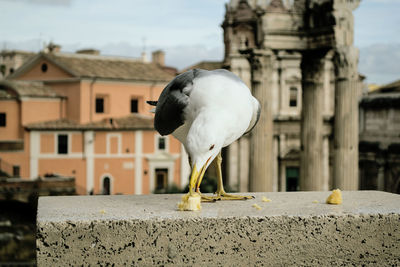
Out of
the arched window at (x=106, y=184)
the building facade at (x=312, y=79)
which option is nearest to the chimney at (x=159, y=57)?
the arched window at (x=106, y=184)

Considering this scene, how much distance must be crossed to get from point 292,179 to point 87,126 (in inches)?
634

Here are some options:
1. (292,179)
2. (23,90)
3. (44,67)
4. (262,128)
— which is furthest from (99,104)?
(262,128)

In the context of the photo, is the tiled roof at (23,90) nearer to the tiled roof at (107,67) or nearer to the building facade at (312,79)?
the tiled roof at (107,67)

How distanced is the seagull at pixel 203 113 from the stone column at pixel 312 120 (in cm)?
1125

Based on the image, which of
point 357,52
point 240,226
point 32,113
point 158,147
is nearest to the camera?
point 240,226

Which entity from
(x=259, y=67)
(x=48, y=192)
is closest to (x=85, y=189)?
(x=48, y=192)

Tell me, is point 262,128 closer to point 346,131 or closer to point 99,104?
point 346,131

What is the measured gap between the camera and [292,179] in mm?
33188

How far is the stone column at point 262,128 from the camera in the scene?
16062mm

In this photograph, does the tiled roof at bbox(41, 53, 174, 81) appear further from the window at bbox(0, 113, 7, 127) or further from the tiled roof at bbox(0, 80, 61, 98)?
the window at bbox(0, 113, 7, 127)

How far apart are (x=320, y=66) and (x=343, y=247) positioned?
11.9 m

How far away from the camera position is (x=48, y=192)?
35812 millimetres

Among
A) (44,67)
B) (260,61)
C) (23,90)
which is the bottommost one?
(260,61)

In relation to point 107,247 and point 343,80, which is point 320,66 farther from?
point 107,247
